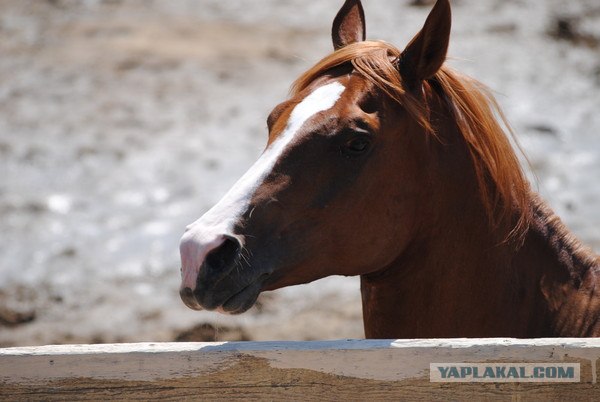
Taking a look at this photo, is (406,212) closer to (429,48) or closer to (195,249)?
(429,48)

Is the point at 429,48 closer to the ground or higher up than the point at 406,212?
higher up

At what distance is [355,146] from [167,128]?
5436 millimetres

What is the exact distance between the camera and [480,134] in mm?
2621

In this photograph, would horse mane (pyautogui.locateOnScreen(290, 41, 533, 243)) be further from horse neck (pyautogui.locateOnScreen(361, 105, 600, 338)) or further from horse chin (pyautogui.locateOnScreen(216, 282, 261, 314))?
horse chin (pyautogui.locateOnScreen(216, 282, 261, 314))

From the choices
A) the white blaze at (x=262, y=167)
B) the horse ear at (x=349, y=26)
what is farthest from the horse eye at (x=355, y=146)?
the horse ear at (x=349, y=26)

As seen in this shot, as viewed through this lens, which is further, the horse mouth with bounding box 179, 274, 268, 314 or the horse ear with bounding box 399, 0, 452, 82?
the horse ear with bounding box 399, 0, 452, 82

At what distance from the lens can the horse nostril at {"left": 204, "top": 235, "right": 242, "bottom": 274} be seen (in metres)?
2.20

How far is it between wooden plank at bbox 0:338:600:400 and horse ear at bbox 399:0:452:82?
0.86 meters

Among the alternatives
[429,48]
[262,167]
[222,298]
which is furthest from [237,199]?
[429,48]

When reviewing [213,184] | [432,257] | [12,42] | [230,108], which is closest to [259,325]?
[213,184]

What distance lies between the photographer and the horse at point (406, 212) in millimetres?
2355

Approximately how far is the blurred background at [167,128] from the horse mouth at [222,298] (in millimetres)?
3154

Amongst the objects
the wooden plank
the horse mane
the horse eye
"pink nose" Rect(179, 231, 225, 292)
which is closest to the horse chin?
"pink nose" Rect(179, 231, 225, 292)

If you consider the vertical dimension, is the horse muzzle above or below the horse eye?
below
